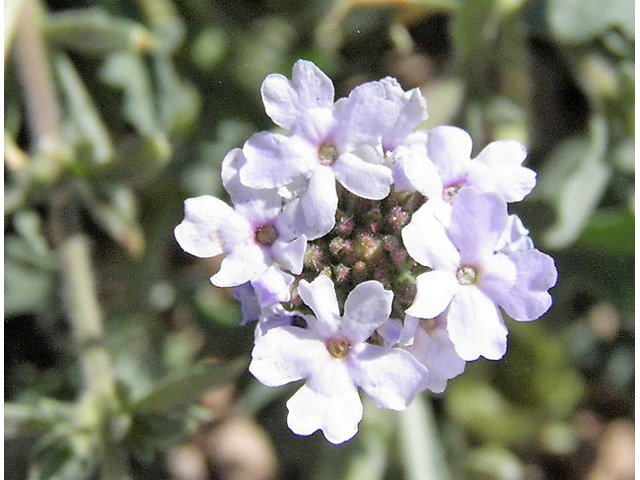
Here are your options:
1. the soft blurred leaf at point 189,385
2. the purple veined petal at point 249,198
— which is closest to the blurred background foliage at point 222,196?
the soft blurred leaf at point 189,385

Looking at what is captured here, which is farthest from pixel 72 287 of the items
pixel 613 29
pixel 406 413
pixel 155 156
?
pixel 613 29

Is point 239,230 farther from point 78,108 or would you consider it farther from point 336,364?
point 78,108

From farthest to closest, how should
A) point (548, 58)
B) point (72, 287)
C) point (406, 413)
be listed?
point (548, 58), point (406, 413), point (72, 287)

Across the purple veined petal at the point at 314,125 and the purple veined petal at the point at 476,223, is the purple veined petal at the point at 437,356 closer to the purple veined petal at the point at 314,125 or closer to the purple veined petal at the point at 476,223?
the purple veined petal at the point at 476,223

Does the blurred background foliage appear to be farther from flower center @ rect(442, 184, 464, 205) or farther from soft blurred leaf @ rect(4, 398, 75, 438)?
flower center @ rect(442, 184, 464, 205)

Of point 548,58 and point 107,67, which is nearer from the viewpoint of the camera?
point 107,67

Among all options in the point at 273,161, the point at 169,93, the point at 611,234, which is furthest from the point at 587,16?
the point at 273,161

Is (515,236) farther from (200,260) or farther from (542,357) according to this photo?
(200,260)
